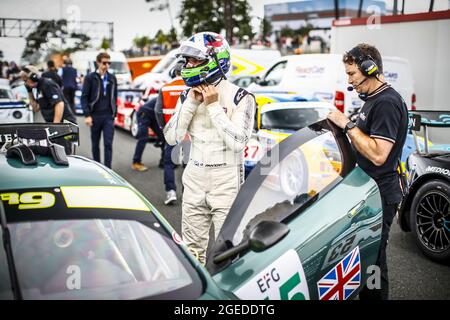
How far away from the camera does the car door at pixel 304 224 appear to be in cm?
232

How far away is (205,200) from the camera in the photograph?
11.1 feet

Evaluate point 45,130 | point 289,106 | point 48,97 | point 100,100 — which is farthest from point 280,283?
point 48,97

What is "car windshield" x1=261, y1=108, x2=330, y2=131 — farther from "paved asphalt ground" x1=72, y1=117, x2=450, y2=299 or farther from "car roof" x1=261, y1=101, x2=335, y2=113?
"paved asphalt ground" x1=72, y1=117, x2=450, y2=299

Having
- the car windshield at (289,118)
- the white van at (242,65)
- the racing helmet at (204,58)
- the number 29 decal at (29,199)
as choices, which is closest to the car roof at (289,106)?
the car windshield at (289,118)

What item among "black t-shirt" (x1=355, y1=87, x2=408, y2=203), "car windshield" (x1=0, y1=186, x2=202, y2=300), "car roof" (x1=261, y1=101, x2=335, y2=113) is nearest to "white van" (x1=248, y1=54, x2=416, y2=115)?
"car roof" (x1=261, y1=101, x2=335, y2=113)

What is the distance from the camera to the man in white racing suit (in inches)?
126

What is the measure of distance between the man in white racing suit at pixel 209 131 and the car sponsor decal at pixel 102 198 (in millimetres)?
806

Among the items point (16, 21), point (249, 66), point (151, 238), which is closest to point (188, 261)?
point (151, 238)

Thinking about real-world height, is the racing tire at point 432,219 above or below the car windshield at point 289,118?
below

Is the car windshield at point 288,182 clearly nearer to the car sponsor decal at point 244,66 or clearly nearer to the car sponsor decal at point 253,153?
the car sponsor decal at point 253,153

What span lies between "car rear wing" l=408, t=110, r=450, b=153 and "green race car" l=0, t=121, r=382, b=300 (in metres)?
2.03

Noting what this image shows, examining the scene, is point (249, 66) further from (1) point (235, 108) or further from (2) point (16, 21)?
(2) point (16, 21)

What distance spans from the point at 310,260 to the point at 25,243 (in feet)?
4.20
